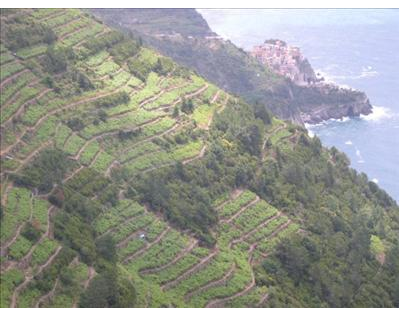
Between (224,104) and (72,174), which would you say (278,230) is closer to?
(72,174)

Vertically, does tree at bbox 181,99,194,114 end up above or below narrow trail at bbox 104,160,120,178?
below

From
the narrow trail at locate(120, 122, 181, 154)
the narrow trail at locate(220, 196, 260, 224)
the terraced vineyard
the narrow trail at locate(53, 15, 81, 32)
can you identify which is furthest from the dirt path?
the narrow trail at locate(53, 15, 81, 32)

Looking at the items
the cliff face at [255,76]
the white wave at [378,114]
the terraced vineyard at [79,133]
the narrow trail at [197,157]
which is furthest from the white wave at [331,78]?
the narrow trail at [197,157]

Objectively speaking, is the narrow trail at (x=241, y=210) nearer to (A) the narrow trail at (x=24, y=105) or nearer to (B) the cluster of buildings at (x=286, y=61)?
(A) the narrow trail at (x=24, y=105)

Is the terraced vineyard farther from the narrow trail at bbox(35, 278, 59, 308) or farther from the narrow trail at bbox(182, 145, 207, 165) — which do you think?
the narrow trail at bbox(182, 145, 207, 165)

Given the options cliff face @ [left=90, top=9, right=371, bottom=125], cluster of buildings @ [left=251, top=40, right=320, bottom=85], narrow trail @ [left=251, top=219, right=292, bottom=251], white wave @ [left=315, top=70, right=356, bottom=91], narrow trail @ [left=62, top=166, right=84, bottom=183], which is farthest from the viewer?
cluster of buildings @ [left=251, top=40, right=320, bottom=85]

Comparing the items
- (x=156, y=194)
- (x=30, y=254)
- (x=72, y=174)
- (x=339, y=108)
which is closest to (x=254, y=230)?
(x=156, y=194)
